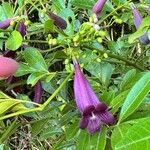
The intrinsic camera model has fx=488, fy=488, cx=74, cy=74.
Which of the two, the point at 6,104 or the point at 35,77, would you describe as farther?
the point at 35,77

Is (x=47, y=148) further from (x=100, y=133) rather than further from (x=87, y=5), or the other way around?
(x=100, y=133)

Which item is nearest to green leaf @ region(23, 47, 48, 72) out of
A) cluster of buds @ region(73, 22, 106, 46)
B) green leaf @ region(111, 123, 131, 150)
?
cluster of buds @ region(73, 22, 106, 46)

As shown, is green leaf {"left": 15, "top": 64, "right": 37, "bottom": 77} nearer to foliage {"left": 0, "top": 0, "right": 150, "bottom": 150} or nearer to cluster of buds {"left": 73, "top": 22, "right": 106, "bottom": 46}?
foliage {"left": 0, "top": 0, "right": 150, "bottom": 150}

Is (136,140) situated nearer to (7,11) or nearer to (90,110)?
(90,110)

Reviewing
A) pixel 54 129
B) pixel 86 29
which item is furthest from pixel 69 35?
pixel 54 129

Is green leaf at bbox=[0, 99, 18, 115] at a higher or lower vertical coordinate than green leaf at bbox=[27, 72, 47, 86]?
higher

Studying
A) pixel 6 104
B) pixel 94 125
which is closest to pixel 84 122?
pixel 94 125

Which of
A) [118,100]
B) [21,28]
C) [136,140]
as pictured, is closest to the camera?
[136,140]
